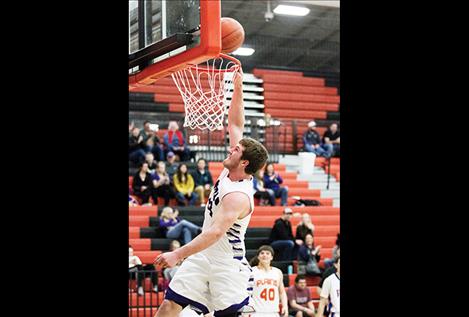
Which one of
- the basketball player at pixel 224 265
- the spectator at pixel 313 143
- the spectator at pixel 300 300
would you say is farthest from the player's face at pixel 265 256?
the spectator at pixel 313 143

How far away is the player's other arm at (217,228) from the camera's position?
175 inches

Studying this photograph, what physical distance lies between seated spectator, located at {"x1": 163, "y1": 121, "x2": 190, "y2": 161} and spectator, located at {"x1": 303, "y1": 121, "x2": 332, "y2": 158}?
381cm

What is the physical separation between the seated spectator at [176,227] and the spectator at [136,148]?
1832 mm

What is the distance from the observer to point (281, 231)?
12.7 metres

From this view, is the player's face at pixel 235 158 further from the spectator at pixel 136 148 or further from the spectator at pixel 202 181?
the spectator at pixel 136 148

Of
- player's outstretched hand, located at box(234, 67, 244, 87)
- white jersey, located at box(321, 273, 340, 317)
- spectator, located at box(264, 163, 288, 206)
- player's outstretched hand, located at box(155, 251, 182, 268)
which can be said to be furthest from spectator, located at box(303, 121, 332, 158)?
player's outstretched hand, located at box(155, 251, 182, 268)

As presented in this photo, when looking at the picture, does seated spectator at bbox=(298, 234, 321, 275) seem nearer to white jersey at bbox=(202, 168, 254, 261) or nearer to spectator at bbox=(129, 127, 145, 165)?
spectator at bbox=(129, 127, 145, 165)

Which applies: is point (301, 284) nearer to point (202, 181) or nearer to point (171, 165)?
point (202, 181)

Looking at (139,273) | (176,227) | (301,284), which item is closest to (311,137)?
(176,227)
